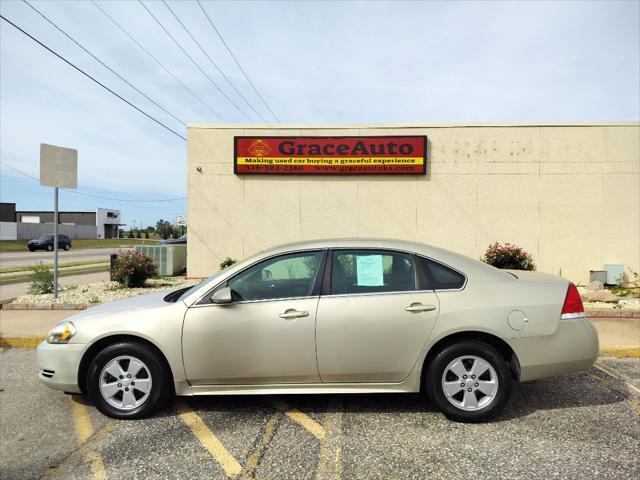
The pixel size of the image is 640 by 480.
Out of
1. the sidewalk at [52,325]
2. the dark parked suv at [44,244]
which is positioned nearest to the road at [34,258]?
the dark parked suv at [44,244]

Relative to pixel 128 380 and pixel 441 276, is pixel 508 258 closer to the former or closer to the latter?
pixel 441 276

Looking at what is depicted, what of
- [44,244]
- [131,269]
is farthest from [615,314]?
[44,244]

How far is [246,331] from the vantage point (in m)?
3.46

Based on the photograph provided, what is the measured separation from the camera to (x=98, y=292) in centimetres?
972

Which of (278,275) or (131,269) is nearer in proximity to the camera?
(278,275)

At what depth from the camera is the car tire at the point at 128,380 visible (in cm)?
352

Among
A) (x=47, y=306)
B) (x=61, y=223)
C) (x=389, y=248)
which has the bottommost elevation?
(x=47, y=306)

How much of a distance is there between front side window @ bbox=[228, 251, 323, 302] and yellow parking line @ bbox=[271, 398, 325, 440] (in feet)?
3.44

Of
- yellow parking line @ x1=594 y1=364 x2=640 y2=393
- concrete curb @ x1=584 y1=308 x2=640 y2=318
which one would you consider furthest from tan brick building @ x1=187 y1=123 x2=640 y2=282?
yellow parking line @ x1=594 y1=364 x2=640 y2=393

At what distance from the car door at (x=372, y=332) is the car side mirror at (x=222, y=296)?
2.47 feet

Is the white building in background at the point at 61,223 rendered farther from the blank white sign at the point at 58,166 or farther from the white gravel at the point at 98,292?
the blank white sign at the point at 58,166

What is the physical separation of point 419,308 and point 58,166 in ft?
28.5

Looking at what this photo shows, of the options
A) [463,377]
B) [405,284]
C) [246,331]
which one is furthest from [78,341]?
[463,377]

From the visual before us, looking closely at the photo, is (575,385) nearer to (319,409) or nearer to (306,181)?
(319,409)
